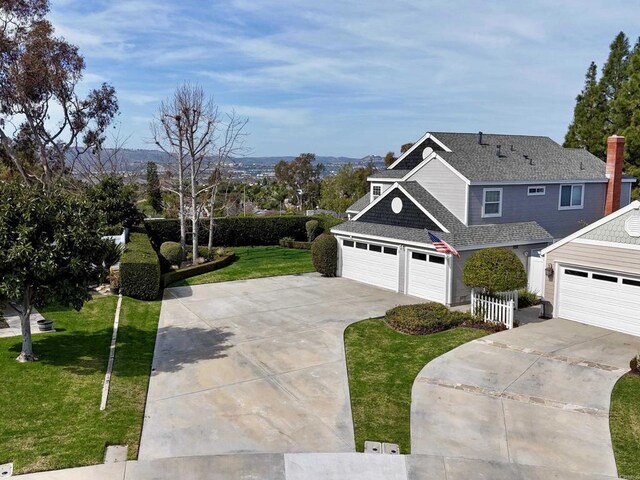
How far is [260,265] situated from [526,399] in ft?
61.7

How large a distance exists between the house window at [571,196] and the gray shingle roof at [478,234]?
3004 millimetres

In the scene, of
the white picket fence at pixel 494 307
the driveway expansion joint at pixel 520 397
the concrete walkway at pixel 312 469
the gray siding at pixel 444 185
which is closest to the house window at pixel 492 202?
the gray siding at pixel 444 185

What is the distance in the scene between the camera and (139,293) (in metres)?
20.2

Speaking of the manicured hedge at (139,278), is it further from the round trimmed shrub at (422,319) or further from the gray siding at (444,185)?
the gray siding at (444,185)

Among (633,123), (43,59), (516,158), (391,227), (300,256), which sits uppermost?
(43,59)

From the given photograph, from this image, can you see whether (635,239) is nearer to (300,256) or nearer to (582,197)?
(582,197)

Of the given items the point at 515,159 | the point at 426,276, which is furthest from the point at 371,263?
the point at 515,159

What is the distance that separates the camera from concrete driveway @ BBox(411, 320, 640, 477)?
30.8 feet

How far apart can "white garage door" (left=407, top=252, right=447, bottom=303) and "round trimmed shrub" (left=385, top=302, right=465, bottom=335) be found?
253cm

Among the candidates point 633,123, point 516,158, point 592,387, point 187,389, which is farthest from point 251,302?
point 633,123

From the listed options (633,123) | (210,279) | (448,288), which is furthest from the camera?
(633,123)

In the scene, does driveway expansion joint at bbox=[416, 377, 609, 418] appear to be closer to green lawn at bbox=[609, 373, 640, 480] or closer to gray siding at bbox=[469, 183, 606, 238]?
green lawn at bbox=[609, 373, 640, 480]

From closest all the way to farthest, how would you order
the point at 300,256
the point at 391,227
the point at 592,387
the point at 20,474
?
the point at 20,474
the point at 592,387
the point at 391,227
the point at 300,256

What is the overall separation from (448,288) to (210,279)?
11100 mm
